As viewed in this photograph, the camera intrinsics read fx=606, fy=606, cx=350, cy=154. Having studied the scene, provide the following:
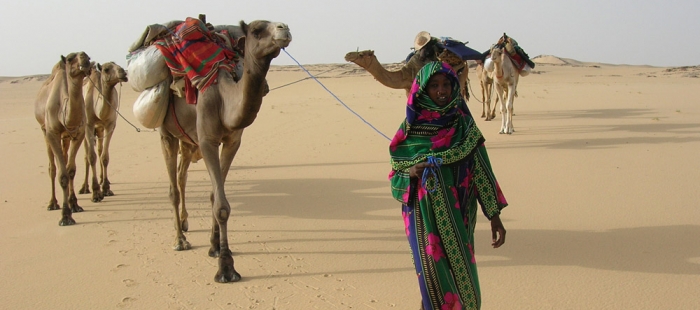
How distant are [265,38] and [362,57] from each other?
446cm

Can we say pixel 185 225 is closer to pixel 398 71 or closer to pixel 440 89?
pixel 398 71

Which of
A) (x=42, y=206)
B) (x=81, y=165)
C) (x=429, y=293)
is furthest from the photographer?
(x=81, y=165)

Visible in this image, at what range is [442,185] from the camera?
12.1ft

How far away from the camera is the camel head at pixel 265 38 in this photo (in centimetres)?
449

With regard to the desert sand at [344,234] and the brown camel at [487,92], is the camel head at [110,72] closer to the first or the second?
the desert sand at [344,234]

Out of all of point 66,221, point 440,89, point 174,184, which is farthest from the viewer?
point 66,221

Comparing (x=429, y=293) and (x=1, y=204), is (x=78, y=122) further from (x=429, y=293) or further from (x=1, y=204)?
(x=429, y=293)

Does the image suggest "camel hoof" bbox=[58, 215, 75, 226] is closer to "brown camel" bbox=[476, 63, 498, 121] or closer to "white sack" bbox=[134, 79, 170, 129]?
"white sack" bbox=[134, 79, 170, 129]

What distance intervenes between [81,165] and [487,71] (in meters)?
10.6

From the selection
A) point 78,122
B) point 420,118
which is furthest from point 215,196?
point 78,122

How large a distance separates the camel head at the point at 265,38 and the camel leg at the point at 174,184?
225 cm

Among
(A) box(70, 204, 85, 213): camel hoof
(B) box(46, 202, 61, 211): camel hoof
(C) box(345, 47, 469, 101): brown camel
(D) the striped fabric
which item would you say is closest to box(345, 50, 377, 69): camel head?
(C) box(345, 47, 469, 101): brown camel

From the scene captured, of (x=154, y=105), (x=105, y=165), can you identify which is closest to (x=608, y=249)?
(x=154, y=105)

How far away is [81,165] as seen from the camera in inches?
475
